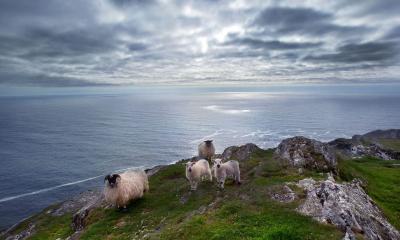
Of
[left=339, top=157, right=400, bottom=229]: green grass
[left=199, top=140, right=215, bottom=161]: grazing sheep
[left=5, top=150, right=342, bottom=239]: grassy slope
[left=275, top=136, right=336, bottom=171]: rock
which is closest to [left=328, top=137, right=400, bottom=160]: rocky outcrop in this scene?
[left=339, top=157, right=400, bottom=229]: green grass

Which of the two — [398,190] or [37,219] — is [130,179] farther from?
[37,219]

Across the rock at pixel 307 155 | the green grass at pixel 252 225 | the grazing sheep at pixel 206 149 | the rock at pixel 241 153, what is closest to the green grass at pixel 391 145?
the rock at pixel 241 153

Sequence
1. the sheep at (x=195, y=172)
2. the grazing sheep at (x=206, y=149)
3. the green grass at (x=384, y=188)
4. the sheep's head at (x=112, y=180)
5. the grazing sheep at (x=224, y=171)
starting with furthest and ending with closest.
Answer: the grazing sheep at (x=206, y=149) < the sheep at (x=195, y=172) < the grazing sheep at (x=224, y=171) < the sheep's head at (x=112, y=180) < the green grass at (x=384, y=188)

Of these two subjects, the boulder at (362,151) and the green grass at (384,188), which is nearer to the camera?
the green grass at (384,188)

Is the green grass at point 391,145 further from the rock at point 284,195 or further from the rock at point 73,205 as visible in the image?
the rock at point 73,205

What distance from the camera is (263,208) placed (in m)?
19.1

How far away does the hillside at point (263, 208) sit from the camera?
16.5m

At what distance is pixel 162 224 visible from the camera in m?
21.0

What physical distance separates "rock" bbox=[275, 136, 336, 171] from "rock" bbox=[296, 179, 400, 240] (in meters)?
7.22

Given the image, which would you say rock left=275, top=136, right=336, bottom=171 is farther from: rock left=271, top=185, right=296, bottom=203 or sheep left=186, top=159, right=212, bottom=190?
sheep left=186, top=159, right=212, bottom=190

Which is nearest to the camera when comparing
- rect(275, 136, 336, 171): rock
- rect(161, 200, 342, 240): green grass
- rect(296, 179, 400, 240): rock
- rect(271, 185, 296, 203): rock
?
rect(161, 200, 342, 240): green grass

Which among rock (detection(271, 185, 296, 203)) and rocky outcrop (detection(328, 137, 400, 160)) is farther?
rocky outcrop (detection(328, 137, 400, 160))

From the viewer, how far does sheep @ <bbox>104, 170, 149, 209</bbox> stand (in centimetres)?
2502

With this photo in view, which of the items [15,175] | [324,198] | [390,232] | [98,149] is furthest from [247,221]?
[98,149]
